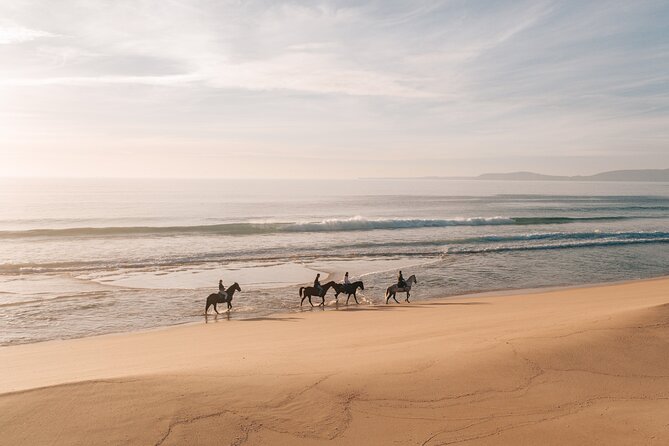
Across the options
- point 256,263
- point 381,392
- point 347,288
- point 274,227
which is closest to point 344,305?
point 347,288

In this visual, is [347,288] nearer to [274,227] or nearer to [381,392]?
[381,392]

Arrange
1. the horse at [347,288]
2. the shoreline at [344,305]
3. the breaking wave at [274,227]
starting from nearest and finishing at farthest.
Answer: the shoreline at [344,305]
the horse at [347,288]
the breaking wave at [274,227]

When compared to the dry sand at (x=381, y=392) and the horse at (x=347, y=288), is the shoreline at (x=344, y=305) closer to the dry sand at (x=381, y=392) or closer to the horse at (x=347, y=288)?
the horse at (x=347, y=288)

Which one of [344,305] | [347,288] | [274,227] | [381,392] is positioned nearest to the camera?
[381,392]

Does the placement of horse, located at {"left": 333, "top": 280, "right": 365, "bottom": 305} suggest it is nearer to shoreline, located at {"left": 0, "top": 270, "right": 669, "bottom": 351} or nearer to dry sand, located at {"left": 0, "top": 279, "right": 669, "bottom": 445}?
shoreline, located at {"left": 0, "top": 270, "right": 669, "bottom": 351}

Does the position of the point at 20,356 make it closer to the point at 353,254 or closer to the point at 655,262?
the point at 353,254

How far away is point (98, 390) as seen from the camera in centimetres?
596

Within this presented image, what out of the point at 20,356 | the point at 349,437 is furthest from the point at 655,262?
the point at 20,356

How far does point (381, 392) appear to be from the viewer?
623cm

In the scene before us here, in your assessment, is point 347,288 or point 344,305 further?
point 347,288

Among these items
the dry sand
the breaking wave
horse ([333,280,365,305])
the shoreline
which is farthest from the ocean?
the dry sand

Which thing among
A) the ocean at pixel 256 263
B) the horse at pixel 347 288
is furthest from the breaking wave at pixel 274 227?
the horse at pixel 347 288

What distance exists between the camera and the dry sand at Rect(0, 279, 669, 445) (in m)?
5.21

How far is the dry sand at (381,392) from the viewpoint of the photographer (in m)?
5.21
